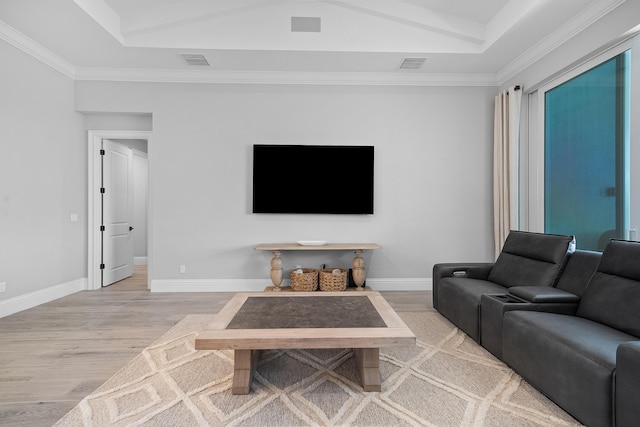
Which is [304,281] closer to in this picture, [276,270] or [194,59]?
[276,270]

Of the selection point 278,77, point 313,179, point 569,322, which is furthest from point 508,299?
point 278,77

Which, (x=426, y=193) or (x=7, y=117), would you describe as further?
(x=426, y=193)

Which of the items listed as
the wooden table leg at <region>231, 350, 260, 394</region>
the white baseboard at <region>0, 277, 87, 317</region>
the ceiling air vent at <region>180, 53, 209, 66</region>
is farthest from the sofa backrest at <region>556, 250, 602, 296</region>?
the white baseboard at <region>0, 277, 87, 317</region>

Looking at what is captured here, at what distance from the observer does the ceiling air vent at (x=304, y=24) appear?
3.93 meters

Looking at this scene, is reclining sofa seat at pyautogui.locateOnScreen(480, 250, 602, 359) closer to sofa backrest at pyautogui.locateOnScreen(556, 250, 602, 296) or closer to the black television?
sofa backrest at pyautogui.locateOnScreen(556, 250, 602, 296)

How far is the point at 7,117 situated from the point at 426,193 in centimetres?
505

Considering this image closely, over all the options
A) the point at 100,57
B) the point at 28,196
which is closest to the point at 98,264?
the point at 28,196

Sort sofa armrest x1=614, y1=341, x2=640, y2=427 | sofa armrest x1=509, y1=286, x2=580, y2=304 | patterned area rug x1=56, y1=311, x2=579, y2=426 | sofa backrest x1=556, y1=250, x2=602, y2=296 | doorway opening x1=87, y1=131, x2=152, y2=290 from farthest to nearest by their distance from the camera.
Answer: doorway opening x1=87, y1=131, x2=152, y2=290, sofa backrest x1=556, y1=250, x2=602, y2=296, sofa armrest x1=509, y1=286, x2=580, y2=304, patterned area rug x1=56, y1=311, x2=579, y2=426, sofa armrest x1=614, y1=341, x2=640, y2=427

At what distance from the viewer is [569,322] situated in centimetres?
205

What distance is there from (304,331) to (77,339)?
7.38 feet

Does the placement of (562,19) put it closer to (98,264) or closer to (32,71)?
(32,71)

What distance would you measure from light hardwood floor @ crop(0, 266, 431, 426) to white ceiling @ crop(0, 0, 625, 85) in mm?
3012

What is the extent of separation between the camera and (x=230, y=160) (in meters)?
4.63

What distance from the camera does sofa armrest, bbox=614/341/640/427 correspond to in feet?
4.56
